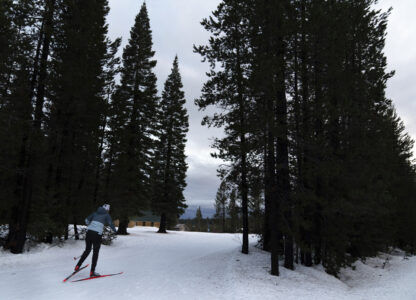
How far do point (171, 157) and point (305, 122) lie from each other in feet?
71.4

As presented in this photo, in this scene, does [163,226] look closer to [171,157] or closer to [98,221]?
[171,157]

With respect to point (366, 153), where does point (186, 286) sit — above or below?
below

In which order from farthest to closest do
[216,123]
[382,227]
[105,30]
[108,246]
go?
[105,30]
[382,227]
[108,246]
[216,123]

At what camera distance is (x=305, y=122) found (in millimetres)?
10602

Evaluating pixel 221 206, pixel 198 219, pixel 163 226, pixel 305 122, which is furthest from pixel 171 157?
pixel 198 219

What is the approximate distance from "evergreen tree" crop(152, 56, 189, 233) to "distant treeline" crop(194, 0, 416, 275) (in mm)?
16663

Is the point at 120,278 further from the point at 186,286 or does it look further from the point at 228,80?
the point at 228,80

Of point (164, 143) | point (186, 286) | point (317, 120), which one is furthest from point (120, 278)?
point (164, 143)

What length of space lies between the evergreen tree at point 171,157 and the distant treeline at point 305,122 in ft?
54.7

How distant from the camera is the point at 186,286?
23.1 ft

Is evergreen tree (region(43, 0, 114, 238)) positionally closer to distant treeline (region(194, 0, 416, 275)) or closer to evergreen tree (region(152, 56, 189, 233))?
distant treeline (region(194, 0, 416, 275))

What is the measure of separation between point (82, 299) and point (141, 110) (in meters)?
20.1

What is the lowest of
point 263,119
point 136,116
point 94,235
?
point 94,235

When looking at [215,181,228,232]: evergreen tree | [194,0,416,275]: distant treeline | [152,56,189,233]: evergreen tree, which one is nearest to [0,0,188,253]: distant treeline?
[194,0,416,275]: distant treeline
